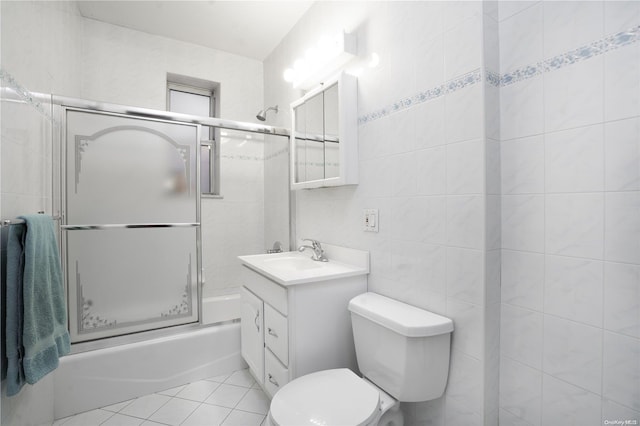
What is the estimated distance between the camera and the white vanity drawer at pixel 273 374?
147cm

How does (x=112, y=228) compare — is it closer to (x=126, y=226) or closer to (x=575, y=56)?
(x=126, y=226)

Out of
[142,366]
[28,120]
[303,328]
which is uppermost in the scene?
[28,120]

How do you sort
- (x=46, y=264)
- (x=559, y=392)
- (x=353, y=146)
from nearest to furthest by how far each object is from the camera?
1. (x=559, y=392)
2. (x=46, y=264)
3. (x=353, y=146)

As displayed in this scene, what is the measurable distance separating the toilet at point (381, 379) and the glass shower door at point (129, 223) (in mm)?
1200

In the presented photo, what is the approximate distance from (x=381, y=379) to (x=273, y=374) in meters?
0.60

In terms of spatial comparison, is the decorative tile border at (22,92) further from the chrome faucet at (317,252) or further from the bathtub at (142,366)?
the chrome faucet at (317,252)

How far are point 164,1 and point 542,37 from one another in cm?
240

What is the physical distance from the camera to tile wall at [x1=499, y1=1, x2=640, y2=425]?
2.82ft

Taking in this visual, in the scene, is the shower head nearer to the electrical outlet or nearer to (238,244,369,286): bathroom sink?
(238,244,369,286): bathroom sink

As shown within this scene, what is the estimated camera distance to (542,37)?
1.03 metres

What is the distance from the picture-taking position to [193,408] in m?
1.73

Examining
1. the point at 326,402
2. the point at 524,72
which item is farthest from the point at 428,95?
the point at 326,402

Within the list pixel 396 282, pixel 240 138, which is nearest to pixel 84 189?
pixel 240 138

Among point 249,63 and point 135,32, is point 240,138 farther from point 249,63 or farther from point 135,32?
point 135,32
